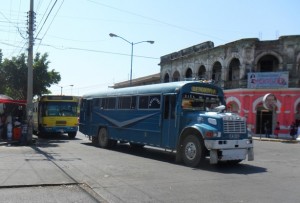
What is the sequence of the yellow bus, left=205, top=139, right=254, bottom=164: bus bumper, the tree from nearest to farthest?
left=205, top=139, right=254, bottom=164: bus bumper < the yellow bus < the tree

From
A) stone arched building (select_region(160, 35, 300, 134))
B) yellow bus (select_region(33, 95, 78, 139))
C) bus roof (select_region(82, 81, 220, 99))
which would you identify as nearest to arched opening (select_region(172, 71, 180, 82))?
stone arched building (select_region(160, 35, 300, 134))

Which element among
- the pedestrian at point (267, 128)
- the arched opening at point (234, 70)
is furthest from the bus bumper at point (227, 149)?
the arched opening at point (234, 70)

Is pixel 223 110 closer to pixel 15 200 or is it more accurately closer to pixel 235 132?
pixel 235 132

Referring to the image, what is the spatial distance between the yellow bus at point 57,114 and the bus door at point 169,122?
1213 centimetres

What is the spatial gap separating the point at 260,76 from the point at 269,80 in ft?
2.87

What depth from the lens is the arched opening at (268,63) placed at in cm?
3838

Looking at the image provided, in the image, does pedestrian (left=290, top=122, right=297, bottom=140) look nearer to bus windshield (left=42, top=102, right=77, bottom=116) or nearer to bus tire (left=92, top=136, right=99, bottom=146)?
bus windshield (left=42, top=102, right=77, bottom=116)

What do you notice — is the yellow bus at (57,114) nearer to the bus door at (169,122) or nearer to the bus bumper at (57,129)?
the bus bumper at (57,129)

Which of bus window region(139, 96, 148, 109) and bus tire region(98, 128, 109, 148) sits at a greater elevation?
bus window region(139, 96, 148, 109)

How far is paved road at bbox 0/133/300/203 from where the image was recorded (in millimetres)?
8445

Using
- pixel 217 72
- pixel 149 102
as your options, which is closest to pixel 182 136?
pixel 149 102

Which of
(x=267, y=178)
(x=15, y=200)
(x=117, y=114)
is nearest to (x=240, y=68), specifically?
(x=117, y=114)

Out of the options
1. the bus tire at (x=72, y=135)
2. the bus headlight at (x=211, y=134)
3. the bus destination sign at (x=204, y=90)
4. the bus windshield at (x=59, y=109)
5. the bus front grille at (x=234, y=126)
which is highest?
the bus destination sign at (x=204, y=90)

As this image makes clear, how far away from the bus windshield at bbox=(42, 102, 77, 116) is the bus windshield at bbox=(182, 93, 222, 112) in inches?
513
